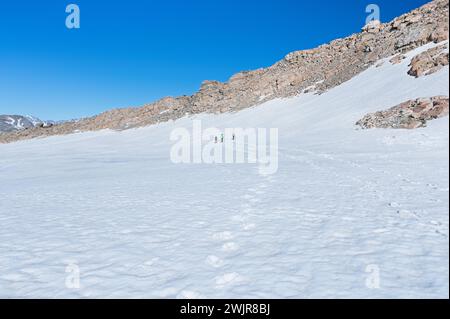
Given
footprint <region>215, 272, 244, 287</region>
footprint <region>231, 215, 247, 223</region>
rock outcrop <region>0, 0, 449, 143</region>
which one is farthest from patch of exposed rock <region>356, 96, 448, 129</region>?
footprint <region>215, 272, 244, 287</region>

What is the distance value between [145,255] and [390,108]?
3510 centimetres

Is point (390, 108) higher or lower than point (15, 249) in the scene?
higher

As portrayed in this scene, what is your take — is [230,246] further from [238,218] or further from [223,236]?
[238,218]

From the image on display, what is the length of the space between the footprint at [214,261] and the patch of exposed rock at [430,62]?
1634 inches

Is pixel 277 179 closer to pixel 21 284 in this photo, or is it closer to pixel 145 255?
pixel 145 255

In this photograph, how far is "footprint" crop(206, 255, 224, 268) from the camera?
5.92 metres

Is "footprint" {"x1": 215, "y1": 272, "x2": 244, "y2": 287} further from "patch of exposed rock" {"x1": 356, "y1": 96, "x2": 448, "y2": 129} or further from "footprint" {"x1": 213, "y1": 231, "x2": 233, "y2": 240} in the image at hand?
"patch of exposed rock" {"x1": 356, "y1": 96, "x2": 448, "y2": 129}

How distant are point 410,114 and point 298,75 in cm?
4514

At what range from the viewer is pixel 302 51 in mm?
84125

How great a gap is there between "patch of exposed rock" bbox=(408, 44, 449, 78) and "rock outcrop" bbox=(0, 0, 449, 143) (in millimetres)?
4695

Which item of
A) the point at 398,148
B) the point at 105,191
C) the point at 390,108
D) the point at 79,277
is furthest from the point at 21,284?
the point at 390,108

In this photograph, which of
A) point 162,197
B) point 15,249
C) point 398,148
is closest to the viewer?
point 15,249

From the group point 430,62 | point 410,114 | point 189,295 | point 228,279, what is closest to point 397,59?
point 430,62
